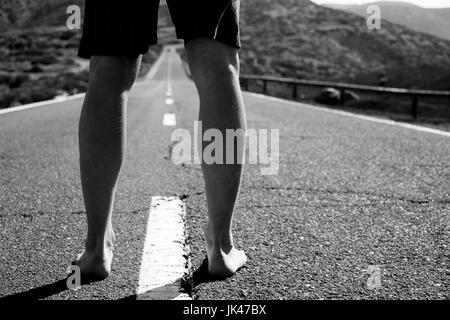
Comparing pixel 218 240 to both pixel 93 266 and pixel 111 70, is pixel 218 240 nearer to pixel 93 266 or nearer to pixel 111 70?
pixel 93 266

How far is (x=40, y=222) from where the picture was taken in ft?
6.46

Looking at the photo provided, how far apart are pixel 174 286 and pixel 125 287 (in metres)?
0.14

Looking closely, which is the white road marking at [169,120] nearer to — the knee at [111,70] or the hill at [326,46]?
the knee at [111,70]

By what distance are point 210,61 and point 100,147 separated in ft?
1.42

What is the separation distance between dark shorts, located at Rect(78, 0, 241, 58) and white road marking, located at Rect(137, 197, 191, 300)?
2.23ft

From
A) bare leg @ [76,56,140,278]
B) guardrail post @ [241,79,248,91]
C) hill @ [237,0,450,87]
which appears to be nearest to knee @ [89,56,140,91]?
bare leg @ [76,56,140,278]

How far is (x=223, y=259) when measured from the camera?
1454 millimetres

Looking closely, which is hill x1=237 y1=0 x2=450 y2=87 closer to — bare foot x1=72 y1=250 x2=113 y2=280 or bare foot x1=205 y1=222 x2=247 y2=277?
bare foot x1=205 y1=222 x2=247 y2=277

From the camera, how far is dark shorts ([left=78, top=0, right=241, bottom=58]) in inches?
54.3

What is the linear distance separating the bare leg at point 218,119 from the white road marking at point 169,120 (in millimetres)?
4172

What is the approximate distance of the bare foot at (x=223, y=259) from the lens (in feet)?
4.75

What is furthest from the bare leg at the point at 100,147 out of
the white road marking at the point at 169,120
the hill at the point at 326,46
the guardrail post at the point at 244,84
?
the guardrail post at the point at 244,84

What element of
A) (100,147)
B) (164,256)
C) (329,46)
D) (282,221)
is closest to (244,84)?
(282,221)
